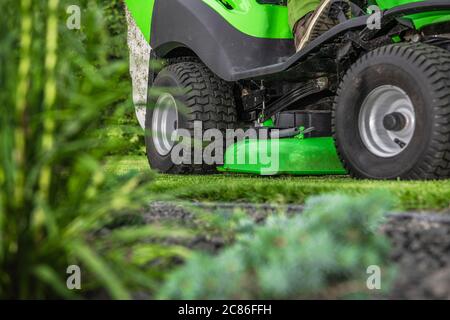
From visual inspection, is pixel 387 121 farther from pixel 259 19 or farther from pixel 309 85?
pixel 259 19

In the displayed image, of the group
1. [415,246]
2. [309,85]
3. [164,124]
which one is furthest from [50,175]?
[164,124]

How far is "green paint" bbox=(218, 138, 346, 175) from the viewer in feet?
15.8

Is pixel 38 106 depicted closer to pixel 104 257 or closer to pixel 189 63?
pixel 104 257

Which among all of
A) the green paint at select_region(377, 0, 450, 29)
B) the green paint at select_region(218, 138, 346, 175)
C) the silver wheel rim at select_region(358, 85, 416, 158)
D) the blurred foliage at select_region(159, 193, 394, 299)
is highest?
the green paint at select_region(377, 0, 450, 29)

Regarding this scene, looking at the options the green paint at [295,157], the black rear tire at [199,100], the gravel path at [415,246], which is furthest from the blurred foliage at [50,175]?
the black rear tire at [199,100]

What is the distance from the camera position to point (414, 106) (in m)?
3.79

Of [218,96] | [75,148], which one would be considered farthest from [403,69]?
[75,148]

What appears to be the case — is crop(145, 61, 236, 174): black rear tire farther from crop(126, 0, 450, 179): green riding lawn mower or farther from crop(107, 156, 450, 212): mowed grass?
crop(107, 156, 450, 212): mowed grass

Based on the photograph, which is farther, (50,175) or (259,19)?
(259,19)

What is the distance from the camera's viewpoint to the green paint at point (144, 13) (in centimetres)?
614

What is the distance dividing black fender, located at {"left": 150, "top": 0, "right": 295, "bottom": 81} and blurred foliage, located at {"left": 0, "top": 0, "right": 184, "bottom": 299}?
3.19 meters

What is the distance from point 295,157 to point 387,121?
0.99 m

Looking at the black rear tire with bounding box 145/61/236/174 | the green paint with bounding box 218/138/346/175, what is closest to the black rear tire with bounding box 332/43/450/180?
the green paint with bounding box 218/138/346/175

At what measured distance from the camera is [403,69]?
384 centimetres
